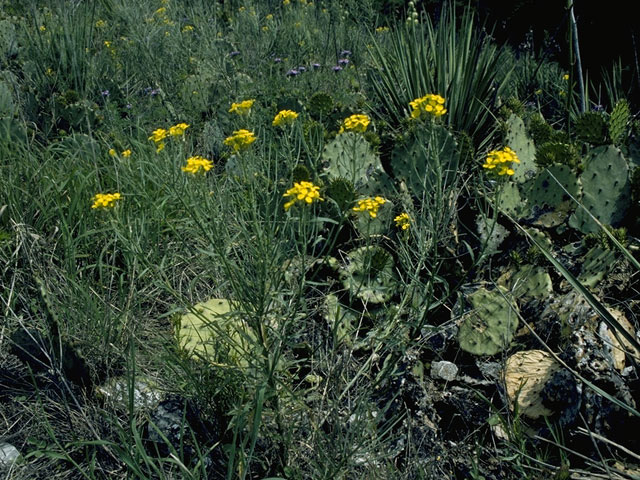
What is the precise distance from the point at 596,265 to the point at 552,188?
427mm

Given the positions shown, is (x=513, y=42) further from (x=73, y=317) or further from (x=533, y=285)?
(x=73, y=317)

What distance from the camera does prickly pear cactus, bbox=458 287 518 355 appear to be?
6.48 ft

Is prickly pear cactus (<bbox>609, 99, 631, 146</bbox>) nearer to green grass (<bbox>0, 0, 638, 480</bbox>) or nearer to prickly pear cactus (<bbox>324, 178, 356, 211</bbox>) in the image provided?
green grass (<bbox>0, 0, 638, 480</bbox>)

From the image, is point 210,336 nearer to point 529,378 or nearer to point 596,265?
point 529,378

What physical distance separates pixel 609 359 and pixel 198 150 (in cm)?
238

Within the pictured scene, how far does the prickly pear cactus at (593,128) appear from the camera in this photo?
241 centimetres

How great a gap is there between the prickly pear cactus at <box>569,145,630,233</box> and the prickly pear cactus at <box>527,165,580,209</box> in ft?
0.22

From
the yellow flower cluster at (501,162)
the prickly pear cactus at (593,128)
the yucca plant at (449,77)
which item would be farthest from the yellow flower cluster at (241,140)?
the yucca plant at (449,77)

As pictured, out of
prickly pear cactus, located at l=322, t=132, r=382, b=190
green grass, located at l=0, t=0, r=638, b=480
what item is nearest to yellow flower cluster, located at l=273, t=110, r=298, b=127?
green grass, located at l=0, t=0, r=638, b=480

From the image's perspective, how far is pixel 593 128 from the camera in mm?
2426

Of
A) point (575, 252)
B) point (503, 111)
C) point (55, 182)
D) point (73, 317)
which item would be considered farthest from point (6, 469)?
point (503, 111)

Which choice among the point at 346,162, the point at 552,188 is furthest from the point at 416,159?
the point at 552,188

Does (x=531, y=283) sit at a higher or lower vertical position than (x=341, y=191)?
lower

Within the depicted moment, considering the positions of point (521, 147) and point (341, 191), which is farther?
point (521, 147)
